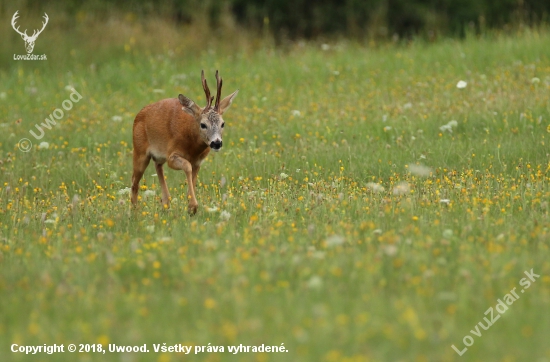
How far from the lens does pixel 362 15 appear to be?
2566cm

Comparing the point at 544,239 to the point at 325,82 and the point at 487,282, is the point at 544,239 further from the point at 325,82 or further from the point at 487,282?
the point at 325,82

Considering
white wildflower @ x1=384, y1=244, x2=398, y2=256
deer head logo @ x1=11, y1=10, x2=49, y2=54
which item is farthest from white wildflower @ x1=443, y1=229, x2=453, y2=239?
deer head logo @ x1=11, y1=10, x2=49, y2=54

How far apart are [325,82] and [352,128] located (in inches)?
141

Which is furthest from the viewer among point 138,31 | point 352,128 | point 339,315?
point 138,31

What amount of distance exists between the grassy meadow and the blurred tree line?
8104mm

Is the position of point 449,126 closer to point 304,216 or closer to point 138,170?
point 138,170

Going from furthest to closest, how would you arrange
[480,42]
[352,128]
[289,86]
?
[480,42], [289,86], [352,128]

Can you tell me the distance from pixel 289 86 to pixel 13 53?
256 inches

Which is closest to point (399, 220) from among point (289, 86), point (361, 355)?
point (361, 355)

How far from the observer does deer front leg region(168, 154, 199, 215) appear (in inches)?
325

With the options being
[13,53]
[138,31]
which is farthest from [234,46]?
[13,53]

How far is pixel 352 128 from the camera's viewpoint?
12281 millimetres

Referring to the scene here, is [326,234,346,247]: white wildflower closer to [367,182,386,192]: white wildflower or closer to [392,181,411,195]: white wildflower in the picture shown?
[392,181,411,195]: white wildflower

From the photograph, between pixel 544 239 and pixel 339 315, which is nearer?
pixel 339 315
